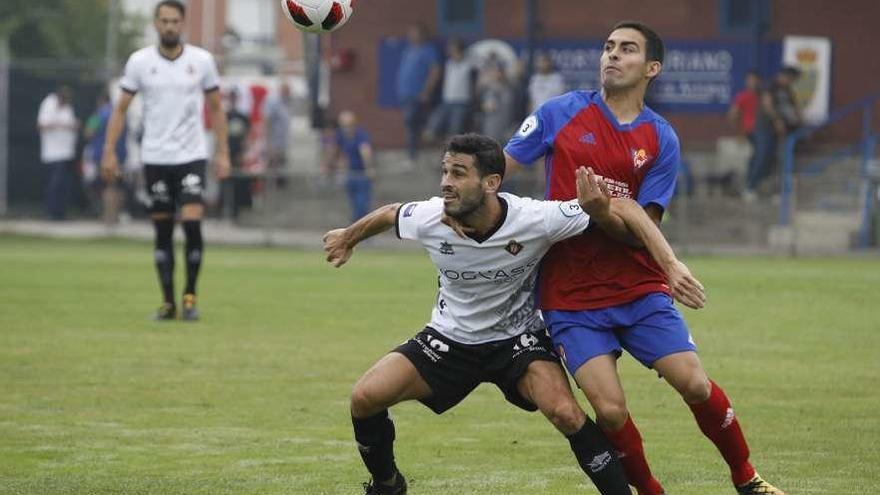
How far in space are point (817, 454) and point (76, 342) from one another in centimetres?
632

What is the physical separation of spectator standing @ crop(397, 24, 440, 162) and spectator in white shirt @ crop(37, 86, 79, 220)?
557 cm

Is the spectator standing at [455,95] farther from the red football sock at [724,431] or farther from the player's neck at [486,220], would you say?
the red football sock at [724,431]

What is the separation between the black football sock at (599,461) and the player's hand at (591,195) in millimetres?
865

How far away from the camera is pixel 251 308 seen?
16172 mm

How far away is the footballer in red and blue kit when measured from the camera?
7641 mm

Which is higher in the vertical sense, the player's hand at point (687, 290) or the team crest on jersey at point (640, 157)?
the team crest on jersey at point (640, 157)

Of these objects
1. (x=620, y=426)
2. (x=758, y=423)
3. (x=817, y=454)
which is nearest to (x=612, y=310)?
(x=620, y=426)

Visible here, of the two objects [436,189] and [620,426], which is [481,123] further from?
[620,426]

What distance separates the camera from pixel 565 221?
757 centimetres

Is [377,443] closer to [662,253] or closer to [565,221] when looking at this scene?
[565,221]

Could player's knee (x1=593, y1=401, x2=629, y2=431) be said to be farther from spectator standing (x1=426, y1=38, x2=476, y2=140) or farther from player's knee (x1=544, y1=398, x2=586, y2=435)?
spectator standing (x1=426, y1=38, x2=476, y2=140)

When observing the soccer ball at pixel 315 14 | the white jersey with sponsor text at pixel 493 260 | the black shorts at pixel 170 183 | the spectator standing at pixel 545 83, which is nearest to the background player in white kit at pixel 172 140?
the black shorts at pixel 170 183

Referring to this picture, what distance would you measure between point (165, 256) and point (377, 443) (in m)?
7.35

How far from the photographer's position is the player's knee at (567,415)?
289 inches
